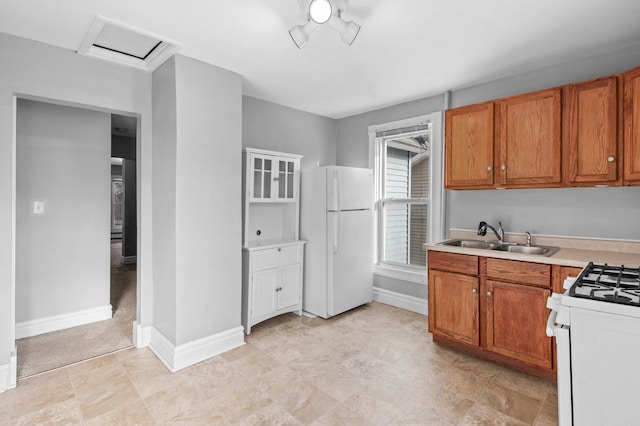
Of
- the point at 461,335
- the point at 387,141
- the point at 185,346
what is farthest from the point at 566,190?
the point at 185,346

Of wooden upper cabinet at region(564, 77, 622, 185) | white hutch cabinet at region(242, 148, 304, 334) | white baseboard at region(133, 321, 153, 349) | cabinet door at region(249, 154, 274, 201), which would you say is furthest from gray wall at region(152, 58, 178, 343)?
wooden upper cabinet at region(564, 77, 622, 185)

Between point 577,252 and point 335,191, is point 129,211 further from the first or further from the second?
point 577,252

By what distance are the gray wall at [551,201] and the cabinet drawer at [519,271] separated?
2.18 ft

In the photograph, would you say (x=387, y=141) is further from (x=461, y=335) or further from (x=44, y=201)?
(x=44, y=201)

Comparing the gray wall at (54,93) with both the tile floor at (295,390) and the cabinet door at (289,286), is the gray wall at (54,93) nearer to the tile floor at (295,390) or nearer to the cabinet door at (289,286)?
the tile floor at (295,390)

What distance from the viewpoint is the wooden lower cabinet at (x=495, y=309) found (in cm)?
233

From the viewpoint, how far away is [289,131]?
401 cm

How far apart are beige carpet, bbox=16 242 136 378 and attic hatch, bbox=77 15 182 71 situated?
96.5 inches

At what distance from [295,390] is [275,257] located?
1.39 m

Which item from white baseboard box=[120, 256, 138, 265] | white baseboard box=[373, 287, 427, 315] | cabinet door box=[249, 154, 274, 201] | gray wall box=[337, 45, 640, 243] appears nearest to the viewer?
gray wall box=[337, 45, 640, 243]

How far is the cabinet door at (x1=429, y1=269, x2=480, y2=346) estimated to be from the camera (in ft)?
8.80

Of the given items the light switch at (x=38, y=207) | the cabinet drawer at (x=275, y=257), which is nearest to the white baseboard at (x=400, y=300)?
the cabinet drawer at (x=275, y=257)

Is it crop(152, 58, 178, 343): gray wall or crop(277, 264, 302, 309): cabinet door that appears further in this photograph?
crop(277, 264, 302, 309): cabinet door

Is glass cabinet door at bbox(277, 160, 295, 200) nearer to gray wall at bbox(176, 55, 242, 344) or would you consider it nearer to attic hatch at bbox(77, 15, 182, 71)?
gray wall at bbox(176, 55, 242, 344)
